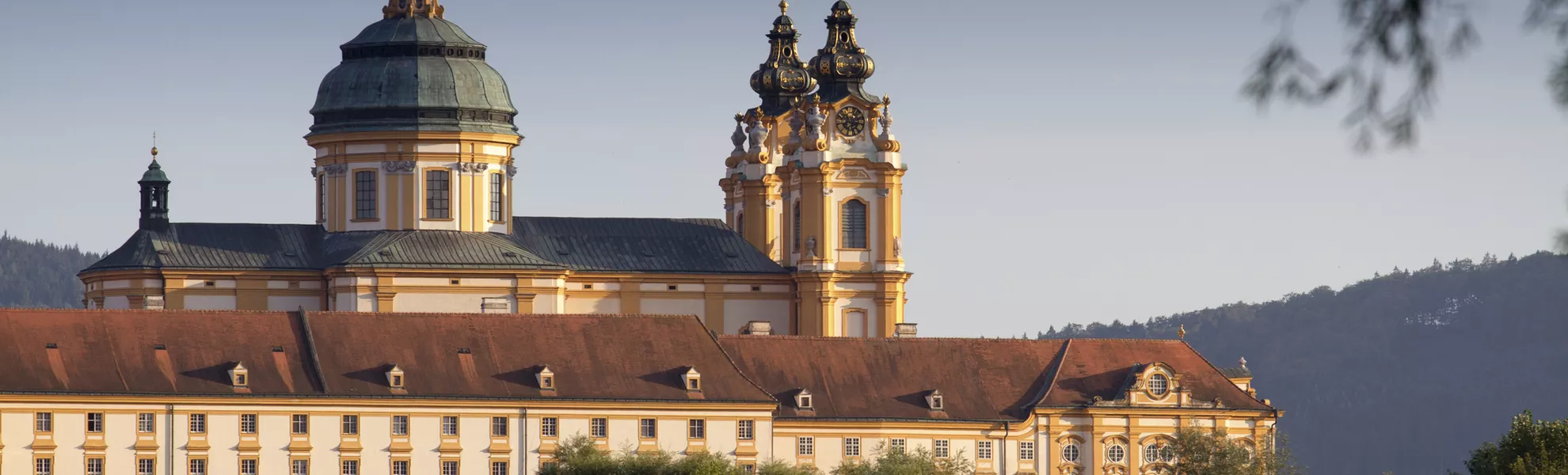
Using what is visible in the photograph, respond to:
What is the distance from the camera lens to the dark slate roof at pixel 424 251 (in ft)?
373

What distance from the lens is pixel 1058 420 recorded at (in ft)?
339

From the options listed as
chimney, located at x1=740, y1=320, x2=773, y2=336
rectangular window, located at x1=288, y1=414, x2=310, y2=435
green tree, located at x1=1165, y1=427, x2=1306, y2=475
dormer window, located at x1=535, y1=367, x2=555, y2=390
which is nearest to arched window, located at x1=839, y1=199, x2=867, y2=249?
chimney, located at x1=740, y1=320, x2=773, y2=336

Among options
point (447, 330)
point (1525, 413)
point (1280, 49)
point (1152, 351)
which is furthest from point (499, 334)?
point (1280, 49)

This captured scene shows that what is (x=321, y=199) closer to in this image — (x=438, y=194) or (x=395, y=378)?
(x=438, y=194)

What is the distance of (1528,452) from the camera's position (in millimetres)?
92438

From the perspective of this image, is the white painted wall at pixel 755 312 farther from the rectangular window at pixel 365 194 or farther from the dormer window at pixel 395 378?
the dormer window at pixel 395 378

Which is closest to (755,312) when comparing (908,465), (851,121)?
(851,121)

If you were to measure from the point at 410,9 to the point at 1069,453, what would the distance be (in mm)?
31782

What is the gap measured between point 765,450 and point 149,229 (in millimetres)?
30511

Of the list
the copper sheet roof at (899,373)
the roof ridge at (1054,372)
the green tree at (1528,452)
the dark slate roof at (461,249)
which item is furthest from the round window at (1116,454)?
the dark slate roof at (461,249)

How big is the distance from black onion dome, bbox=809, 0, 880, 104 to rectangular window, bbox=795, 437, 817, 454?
83.8ft

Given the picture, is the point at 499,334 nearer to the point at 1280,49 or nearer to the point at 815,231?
the point at 815,231

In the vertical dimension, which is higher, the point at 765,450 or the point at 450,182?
the point at 450,182

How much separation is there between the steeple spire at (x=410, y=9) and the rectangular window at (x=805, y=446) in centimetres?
2741
